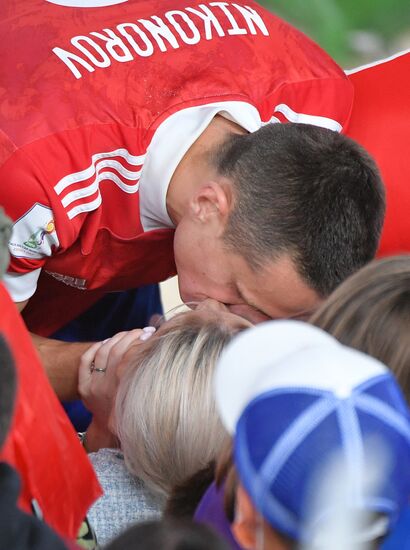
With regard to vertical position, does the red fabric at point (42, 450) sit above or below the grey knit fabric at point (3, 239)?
below

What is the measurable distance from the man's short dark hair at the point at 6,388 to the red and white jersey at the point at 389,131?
114cm

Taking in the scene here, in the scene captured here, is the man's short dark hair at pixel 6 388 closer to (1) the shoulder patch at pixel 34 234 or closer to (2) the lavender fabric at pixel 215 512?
(2) the lavender fabric at pixel 215 512

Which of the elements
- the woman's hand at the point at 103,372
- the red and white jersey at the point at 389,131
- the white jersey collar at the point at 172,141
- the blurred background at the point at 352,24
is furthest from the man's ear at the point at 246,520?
the blurred background at the point at 352,24

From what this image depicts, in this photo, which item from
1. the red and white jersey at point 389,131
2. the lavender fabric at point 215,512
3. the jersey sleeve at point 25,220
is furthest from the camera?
the red and white jersey at point 389,131

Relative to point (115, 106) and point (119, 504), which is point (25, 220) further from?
point (119, 504)

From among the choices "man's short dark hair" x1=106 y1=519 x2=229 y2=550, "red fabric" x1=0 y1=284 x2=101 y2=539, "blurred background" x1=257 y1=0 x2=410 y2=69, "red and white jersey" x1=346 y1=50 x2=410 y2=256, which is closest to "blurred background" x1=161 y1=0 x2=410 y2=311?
"blurred background" x1=257 y1=0 x2=410 y2=69

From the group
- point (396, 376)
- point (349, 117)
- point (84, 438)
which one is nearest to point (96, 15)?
point (349, 117)

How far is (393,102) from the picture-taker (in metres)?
1.80

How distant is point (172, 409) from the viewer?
1.07 m

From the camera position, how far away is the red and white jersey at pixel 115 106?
138 centimetres

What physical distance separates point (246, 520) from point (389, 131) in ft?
4.06

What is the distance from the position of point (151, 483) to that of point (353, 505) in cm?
56

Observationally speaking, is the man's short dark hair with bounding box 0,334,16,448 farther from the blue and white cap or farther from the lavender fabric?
the lavender fabric

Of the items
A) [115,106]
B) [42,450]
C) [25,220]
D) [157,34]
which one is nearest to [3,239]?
[42,450]
